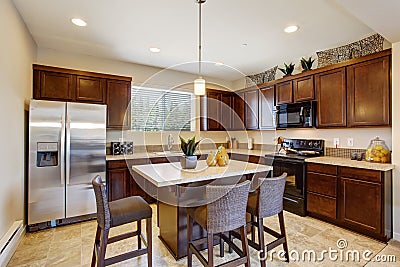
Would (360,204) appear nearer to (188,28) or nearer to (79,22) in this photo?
(188,28)

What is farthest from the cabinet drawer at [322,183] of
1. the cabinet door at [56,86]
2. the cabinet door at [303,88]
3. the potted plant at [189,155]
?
the cabinet door at [56,86]

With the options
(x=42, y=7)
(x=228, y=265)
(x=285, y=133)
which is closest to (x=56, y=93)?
(x=42, y=7)

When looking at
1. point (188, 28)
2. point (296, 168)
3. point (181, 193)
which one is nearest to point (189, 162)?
point (181, 193)

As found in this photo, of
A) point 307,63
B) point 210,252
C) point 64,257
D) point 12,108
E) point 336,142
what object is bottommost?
point 64,257

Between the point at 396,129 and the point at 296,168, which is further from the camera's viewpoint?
the point at 296,168

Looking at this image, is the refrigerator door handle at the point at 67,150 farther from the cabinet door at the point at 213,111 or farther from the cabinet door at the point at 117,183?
the cabinet door at the point at 213,111

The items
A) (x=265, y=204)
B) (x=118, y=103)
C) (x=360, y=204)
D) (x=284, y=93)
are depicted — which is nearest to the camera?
(x=265, y=204)

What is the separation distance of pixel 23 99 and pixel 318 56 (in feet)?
14.9

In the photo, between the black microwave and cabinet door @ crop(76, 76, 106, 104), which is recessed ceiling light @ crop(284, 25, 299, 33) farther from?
cabinet door @ crop(76, 76, 106, 104)

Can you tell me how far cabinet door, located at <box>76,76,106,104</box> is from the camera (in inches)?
139

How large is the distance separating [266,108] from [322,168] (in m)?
1.72

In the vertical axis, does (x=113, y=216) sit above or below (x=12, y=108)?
below

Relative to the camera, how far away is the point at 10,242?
2.27 meters

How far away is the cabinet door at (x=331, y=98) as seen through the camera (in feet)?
10.5
